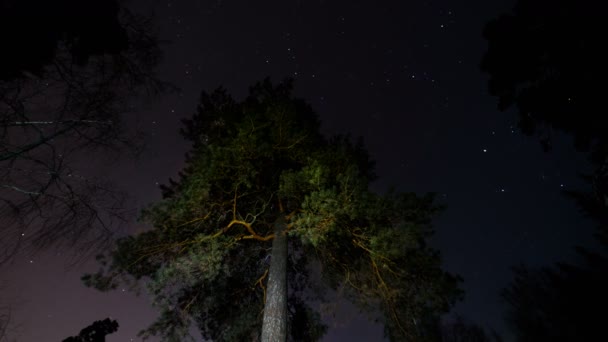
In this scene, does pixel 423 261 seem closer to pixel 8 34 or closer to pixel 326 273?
pixel 326 273

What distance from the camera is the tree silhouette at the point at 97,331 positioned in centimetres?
733

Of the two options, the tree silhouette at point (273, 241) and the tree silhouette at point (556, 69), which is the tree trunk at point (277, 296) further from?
the tree silhouette at point (556, 69)

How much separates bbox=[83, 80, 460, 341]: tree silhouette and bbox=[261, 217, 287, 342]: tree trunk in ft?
0.07

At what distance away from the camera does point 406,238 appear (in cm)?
591

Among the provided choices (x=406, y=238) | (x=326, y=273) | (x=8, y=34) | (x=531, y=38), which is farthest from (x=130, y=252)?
(x=531, y=38)

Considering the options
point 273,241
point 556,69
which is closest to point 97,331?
point 273,241

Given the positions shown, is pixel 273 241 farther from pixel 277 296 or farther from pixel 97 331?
pixel 97 331

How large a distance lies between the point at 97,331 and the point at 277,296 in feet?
19.1

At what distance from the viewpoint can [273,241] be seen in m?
7.28

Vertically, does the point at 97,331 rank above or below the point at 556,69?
below

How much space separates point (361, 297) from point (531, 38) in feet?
22.3

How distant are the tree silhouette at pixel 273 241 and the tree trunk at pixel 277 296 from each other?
0.07ft

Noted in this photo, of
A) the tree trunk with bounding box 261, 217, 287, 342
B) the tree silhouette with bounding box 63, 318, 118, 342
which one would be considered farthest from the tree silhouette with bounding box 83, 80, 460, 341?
the tree silhouette with bounding box 63, 318, 118, 342

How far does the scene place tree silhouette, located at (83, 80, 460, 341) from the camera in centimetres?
601
